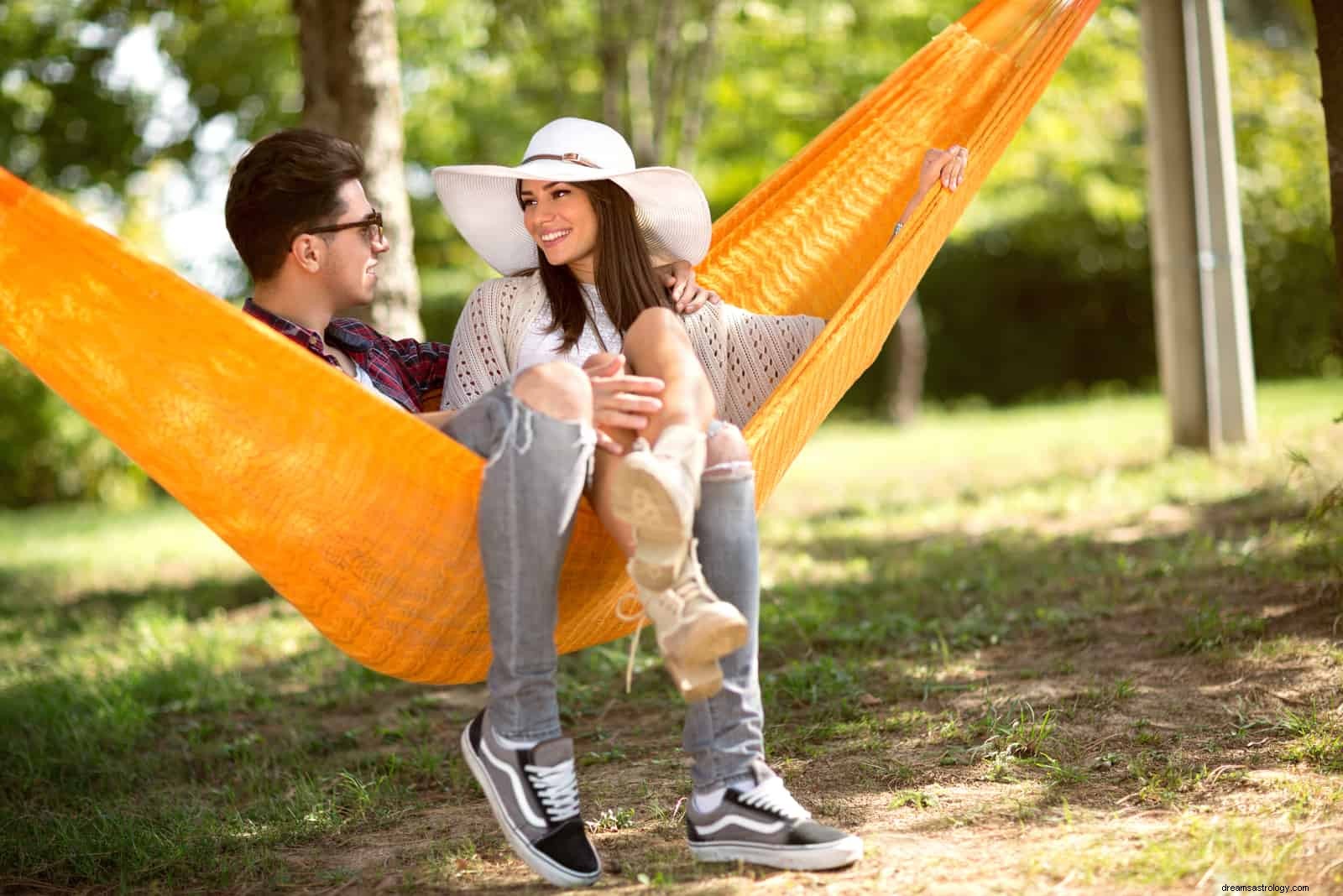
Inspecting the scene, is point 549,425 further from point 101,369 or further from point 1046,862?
point 1046,862

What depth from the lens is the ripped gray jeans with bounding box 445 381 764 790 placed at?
184 cm

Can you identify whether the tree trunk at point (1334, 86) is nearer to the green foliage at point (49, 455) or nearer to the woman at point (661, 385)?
the woman at point (661, 385)

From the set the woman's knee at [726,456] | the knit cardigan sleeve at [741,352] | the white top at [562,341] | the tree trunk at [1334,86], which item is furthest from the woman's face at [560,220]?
the tree trunk at [1334,86]

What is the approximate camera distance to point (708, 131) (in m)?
8.77

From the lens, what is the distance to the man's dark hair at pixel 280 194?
2203 mm

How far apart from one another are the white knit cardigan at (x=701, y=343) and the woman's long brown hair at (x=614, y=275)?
0.04m

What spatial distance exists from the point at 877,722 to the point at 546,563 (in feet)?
3.24

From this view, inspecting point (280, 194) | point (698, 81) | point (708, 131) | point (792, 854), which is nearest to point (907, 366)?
point (708, 131)

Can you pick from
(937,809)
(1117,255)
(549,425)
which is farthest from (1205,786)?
(1117,255)

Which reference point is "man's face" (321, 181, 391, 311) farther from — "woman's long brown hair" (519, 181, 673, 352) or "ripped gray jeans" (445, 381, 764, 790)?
"ripped gray jeans" (445, 381, 764, 790)

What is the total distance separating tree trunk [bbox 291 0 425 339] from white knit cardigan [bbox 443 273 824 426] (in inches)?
73.2

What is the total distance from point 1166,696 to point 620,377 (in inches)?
51.2

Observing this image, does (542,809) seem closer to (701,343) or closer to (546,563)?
(546,563)

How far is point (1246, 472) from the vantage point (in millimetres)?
4875
